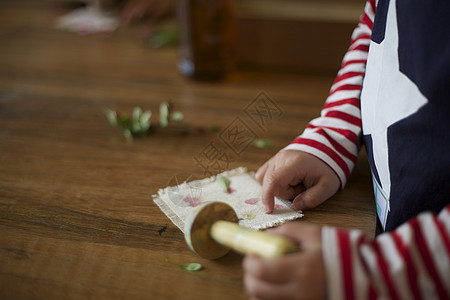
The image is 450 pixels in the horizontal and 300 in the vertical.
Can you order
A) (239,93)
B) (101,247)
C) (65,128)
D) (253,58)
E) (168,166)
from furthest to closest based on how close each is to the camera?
(253,58) → (239,93) → (65,128) → (168,166) → (101,247)

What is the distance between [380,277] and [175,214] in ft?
Answer: 0.85

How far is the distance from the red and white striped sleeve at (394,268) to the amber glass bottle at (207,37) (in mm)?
628

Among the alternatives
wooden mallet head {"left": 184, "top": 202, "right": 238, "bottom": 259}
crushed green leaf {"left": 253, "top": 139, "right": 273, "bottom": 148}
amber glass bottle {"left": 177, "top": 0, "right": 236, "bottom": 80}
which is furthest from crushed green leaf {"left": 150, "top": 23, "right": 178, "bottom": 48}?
wooden mallet head {"left": 184, "top": 202, "right": 238, "bottom": 259}

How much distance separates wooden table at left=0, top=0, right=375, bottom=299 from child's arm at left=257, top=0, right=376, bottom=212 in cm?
4

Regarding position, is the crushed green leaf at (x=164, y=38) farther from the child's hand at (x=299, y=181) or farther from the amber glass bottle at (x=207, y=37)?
the child's hand at (x=299, y=181)

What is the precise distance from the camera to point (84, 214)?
1.82ft

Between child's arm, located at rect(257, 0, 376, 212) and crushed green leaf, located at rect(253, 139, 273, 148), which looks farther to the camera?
crushed green leaf, located at rect(253, 139, 273, 148)

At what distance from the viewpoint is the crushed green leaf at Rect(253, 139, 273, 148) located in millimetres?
708

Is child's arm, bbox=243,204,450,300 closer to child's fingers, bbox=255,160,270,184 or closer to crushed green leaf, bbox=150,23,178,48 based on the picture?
child's fingers, bbox=255,160,270,184

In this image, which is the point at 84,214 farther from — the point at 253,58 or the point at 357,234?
the point at 253,58

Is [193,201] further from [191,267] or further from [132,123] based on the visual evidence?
[132,123]

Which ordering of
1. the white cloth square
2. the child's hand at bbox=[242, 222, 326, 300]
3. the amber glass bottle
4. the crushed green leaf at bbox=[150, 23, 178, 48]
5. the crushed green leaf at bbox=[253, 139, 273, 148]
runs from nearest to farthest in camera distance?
1. the child's hand at bbox=[242, 222, 326, 300]
2. the white cloth square
3. the crushed green leaf at bbox=[253, 139, 273, 148]
4. the amber glass bottle
5. the crushed green leaf at bbox=[150, 23, 178, 48]

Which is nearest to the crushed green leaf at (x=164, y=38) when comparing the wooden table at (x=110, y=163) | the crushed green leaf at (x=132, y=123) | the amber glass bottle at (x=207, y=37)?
the wooden table at (x=110, y=163)

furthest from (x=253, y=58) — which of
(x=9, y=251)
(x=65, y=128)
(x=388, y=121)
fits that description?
(x=9, y=251)
